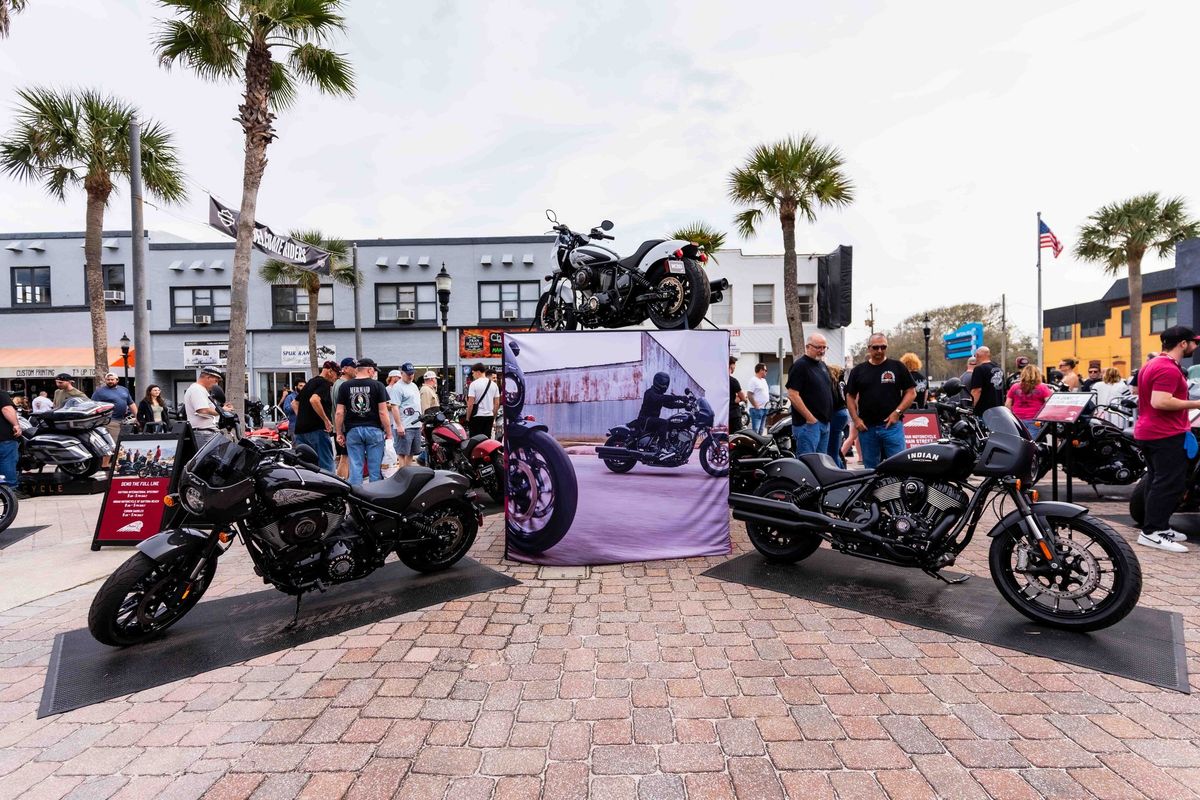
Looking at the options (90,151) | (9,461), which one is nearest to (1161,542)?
(9,461)

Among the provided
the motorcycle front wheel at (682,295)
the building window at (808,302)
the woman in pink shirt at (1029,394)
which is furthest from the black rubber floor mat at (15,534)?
the building window at (808,302)

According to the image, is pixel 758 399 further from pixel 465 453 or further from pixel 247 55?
pixel 247 55

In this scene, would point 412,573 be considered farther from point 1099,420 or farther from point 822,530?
point 1099,420

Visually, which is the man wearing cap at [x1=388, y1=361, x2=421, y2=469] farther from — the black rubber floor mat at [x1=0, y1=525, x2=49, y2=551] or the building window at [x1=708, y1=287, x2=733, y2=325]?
the building window at [x1=708, y1=287, x2=733, y2=325]

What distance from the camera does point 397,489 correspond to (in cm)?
441

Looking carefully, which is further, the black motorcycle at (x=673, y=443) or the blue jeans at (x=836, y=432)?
the blue jeans at (x=836, y=432)

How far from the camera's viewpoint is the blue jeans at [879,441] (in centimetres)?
645

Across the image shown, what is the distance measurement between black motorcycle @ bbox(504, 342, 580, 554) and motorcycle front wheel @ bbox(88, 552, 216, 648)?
218 centimetres

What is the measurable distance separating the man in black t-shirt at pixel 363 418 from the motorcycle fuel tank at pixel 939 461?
5.66 meters

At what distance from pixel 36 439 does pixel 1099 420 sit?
46.4 feet

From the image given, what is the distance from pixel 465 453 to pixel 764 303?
69.1 ft

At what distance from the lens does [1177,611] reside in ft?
12.4

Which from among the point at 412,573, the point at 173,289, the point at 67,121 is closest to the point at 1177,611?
the point at 412,573

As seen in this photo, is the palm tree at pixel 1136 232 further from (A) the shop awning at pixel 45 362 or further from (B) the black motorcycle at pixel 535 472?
(A) the shop awning at pixel 45 362
